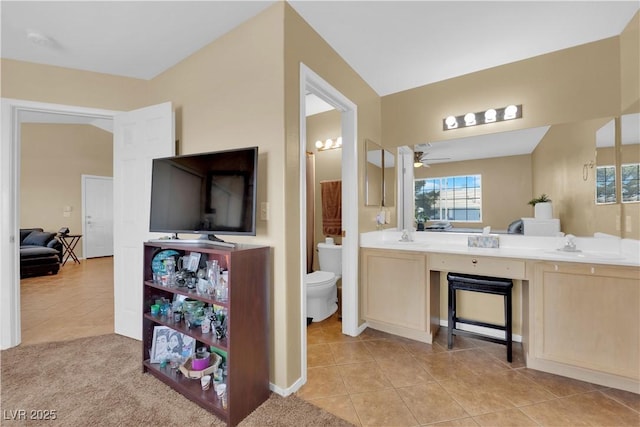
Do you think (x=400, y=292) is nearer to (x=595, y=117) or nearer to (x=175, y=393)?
(x=175, y=393)

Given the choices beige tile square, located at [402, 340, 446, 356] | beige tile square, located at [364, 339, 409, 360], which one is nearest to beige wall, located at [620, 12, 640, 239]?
beige tile square, located at [402, 340, 446, 356]

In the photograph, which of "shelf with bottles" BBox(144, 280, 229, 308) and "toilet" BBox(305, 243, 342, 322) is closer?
"shelf with bottles" BBox(144, 280, 229, 308)

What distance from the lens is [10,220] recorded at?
235cm

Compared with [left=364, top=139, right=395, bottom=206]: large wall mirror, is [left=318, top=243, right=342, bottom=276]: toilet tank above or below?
below

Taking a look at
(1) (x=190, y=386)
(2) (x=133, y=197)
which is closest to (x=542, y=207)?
(1) (x=190, y=386)

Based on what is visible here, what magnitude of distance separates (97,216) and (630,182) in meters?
9.40

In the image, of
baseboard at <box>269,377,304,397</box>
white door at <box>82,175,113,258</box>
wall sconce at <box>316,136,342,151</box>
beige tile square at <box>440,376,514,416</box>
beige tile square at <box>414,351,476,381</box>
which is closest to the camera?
beige tile square at <box>440,376,514,416</box>

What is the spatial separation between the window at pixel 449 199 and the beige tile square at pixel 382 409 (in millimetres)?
1704

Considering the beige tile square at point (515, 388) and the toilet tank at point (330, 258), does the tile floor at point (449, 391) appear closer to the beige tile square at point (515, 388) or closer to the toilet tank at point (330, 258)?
the beige tile square at point (515, 388)

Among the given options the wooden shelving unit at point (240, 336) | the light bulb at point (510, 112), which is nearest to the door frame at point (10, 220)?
the wooden shelving unit at point (240, 336)

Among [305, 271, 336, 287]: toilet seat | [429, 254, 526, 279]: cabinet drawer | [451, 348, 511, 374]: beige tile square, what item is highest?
[429, 254, 526, 279]: cabinet drawer

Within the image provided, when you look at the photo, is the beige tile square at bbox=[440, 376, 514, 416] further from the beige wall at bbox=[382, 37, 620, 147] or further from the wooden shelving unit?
the beige wall at bbox=[382, 37, 620, 147]

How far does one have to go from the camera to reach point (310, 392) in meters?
1.75

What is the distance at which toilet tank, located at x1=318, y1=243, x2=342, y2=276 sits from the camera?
3.31 meters
